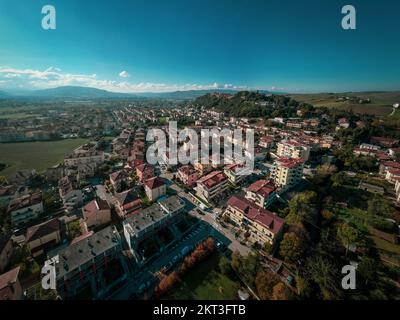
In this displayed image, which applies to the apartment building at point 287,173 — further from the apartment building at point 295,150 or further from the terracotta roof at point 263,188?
the apartment building at point 295,150

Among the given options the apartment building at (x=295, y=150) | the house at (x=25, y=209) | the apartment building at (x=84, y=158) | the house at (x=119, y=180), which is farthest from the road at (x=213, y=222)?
the apartment building at (x=295, y=150)

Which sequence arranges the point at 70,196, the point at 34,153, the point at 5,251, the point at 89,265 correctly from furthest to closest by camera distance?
the point at 34,153
the point at 70,196
the point at 5,251
the point at 89,265

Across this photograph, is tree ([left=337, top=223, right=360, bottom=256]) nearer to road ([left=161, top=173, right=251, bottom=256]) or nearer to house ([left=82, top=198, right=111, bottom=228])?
road ([left=161, top=173, right=251, bottom=256])

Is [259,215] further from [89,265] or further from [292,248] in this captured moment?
[89,265]

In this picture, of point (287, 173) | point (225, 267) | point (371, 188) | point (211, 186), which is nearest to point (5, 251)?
point (225, 267)

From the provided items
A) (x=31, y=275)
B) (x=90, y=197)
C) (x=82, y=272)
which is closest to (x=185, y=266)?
(x=82, y=272)

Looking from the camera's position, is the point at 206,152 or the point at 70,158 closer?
the point at 70,158
